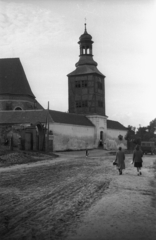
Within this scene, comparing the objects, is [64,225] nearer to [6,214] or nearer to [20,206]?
[6,214]

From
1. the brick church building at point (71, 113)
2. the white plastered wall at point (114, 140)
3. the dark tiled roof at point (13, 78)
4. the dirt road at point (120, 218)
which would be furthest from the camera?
the white plastered wall at point (114, 140)

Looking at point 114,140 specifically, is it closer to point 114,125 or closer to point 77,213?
point 114,125

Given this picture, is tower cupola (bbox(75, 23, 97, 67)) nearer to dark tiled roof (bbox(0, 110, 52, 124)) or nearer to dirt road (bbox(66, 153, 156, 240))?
dark tiled roof (bbox(0, 110, 52, 124))

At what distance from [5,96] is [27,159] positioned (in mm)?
22944

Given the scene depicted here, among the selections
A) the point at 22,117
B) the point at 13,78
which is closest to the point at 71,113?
the point at 22,117

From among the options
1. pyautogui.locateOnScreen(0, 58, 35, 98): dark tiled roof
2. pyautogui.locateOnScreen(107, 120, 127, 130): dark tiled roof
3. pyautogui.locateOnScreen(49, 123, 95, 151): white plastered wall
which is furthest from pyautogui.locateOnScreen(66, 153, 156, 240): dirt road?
pyautogui.locateOnScreen(107, 120, 127, 130): dark tiled roof

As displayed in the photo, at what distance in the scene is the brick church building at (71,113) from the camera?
39719 mm

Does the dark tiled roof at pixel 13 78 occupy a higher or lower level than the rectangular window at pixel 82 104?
higher

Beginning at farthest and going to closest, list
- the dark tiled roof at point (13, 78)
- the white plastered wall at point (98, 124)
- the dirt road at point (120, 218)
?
the white plastered wall at point (98, 124) → the dark tiled roof at point (13, 78) → the dirt road at point (120, 218)

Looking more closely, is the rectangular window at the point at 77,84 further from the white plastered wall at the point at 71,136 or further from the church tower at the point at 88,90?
the white plastered wall at the point at 71,136

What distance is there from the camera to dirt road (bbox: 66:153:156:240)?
5.32 m

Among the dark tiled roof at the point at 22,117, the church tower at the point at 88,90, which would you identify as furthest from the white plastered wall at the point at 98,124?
the dark tiled roof at the point at 22,117

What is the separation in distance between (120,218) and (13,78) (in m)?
44.3

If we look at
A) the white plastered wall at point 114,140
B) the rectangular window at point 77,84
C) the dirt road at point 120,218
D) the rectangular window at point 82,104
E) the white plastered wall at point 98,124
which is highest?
the rectangular window at point 77,84
